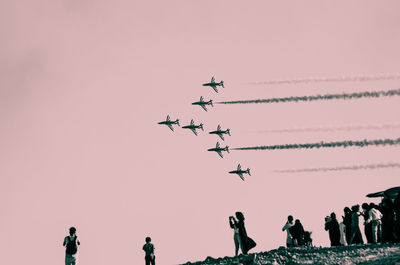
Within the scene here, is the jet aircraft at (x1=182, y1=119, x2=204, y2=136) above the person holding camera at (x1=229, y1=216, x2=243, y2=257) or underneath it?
above

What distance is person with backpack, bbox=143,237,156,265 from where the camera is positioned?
160 ft

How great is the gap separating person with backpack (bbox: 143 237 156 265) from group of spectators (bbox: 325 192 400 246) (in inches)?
475

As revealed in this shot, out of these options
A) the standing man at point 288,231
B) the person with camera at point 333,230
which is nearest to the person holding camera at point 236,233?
the standing man at point 288,231

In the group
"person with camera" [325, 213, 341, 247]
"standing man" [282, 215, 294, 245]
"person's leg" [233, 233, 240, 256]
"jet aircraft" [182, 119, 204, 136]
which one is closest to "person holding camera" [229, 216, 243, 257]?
"person's leg" [233, 233, 240, 256]

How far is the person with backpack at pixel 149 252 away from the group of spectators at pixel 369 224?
39.6 ft

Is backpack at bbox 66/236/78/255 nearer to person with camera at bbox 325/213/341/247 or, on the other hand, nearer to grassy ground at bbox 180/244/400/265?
grassy ground at bbox 180/244/400/265

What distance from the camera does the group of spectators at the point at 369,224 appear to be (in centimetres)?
4969

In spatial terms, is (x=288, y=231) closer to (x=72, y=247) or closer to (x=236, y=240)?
(x=236, y=240)

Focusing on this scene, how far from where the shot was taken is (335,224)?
5328 cm

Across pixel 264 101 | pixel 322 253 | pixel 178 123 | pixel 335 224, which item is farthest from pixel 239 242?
pixel 178 123

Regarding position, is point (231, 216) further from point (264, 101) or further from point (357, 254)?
point (264, 101)

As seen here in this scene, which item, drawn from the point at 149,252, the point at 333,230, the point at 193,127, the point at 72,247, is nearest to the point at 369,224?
the point at 333,230

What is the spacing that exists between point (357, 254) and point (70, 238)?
Answer: 1585 cm

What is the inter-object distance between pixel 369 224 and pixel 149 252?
13675 mm
